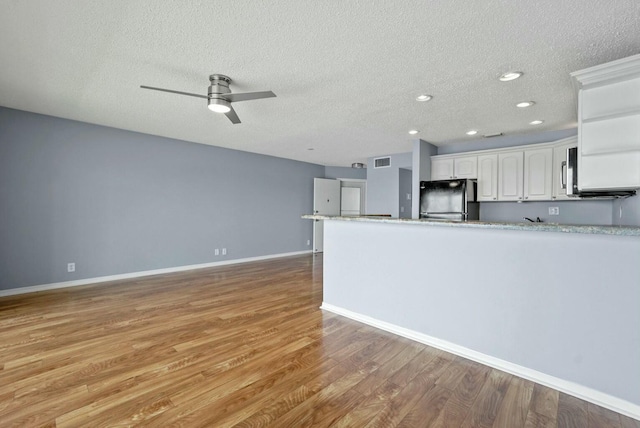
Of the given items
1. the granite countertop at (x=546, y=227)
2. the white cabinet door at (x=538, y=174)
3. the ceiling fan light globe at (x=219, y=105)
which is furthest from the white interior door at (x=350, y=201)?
the ceiling fan light globe at (x=219, y=105)

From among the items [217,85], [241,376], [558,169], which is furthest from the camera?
[558,169]

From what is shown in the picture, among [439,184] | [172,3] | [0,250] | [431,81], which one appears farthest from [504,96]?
[0,250]

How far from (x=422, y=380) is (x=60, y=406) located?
218 cm

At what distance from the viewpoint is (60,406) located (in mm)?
1618

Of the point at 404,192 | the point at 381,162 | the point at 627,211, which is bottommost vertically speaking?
the point at 627,211

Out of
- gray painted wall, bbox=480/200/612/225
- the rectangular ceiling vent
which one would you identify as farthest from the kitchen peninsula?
the rectangular ceiling vent

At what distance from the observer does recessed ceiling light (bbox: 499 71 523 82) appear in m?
2.51

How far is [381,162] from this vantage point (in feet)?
20.5

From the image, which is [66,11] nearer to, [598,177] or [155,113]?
[155,113]

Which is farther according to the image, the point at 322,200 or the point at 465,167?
the point at 322,200

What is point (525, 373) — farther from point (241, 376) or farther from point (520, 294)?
point (241, 376)

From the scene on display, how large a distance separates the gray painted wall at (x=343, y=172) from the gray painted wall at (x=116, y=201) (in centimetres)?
182

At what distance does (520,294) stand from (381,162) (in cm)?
455

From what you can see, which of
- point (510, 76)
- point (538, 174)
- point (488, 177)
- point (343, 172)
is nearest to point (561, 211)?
point (538, 174)
